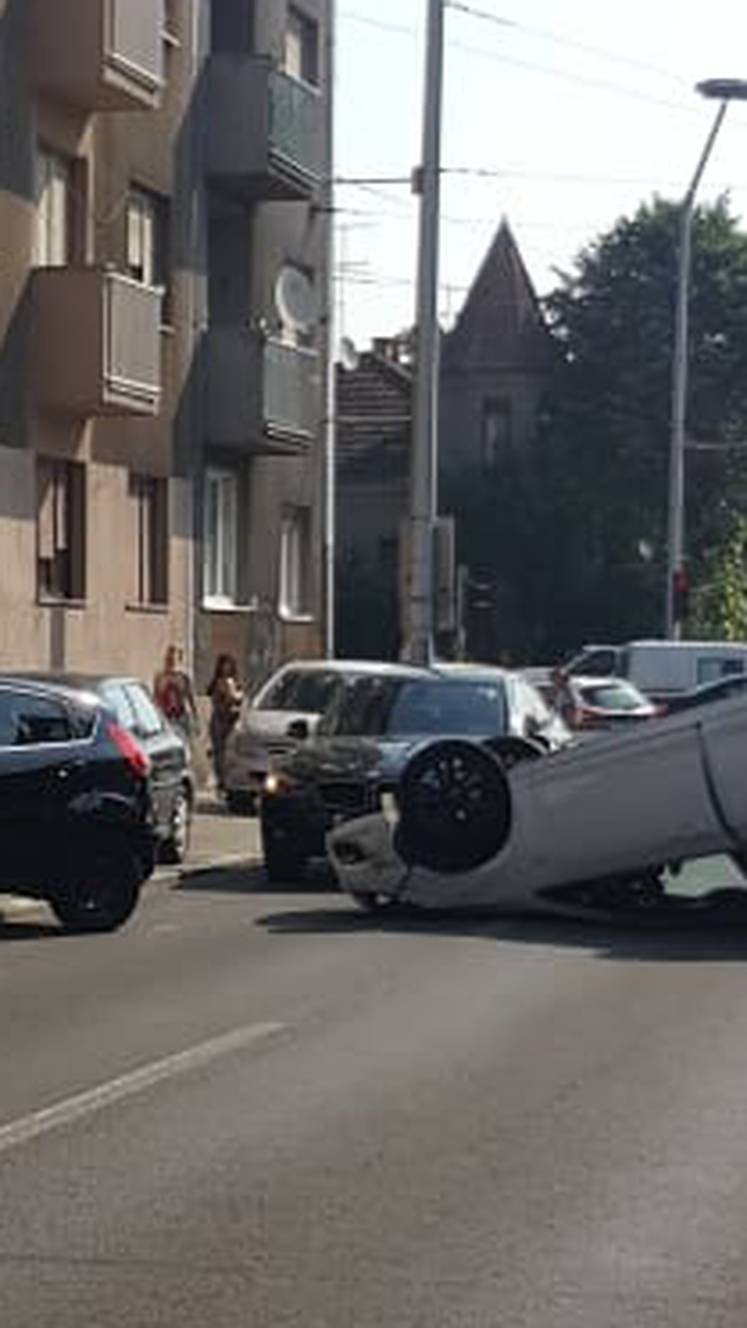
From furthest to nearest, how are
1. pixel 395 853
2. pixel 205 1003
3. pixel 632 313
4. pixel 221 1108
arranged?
pixel 632 313, pixel 395 853, pixel 205 1003, pixel 221 1108

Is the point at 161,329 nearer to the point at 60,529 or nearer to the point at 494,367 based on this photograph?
the point at 60,529

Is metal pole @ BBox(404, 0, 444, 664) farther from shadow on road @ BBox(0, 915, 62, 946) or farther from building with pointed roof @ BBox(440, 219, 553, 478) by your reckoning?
building with pointed roof @ BBox(440, 219, 553, 478)

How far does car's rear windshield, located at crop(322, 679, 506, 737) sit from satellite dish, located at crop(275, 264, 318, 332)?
12.9m

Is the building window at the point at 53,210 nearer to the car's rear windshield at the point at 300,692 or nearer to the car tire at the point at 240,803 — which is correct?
the car's rear windshield at the point at 300,692

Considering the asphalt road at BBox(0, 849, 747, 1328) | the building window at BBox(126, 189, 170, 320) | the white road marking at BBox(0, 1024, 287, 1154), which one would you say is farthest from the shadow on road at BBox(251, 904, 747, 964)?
the building window at BBox(126, 189, 170, 320)

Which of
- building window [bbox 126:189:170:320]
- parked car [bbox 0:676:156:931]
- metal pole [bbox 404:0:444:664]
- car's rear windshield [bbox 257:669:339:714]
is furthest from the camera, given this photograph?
building window [bbox 126:189:170:320]

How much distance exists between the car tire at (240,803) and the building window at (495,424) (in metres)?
39.6

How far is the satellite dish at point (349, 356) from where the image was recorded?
57500 millimetres

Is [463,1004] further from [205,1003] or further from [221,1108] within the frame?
[221,1108]

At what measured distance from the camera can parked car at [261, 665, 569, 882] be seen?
2036 centimetres

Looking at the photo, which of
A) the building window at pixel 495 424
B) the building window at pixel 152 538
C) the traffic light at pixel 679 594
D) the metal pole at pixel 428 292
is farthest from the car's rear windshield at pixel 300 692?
the building window at pixel 495 424

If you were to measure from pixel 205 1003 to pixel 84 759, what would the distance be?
12.0 feet

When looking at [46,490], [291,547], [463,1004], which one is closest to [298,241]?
[291,547]

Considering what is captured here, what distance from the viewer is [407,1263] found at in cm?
754
